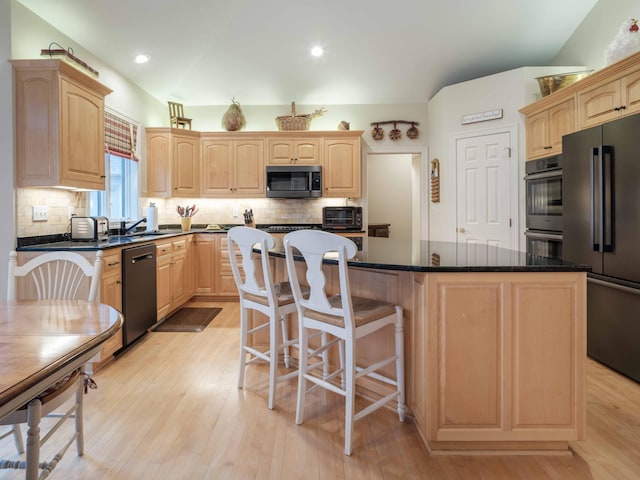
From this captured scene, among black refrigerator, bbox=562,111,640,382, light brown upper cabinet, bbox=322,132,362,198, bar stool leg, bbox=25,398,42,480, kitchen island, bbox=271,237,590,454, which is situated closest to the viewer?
bar stool leg, bbox=25,398,42,480

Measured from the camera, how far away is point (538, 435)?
1.78 meters

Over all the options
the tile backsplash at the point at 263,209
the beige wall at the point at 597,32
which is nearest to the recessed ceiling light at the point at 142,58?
the tile backsplash at the point at 263,209

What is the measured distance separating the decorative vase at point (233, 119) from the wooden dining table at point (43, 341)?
4230 mm

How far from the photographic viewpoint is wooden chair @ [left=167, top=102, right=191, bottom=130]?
5.30 m

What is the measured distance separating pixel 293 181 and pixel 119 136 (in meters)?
2.11

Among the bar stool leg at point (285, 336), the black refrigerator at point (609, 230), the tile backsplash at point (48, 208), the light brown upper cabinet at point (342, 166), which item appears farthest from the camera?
the light brown upper cabinet at point (342, 166)

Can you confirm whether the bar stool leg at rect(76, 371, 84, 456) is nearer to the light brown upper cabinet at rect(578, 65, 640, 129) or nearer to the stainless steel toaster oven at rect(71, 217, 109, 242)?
the stainless steel toaster oven at rect(71, 217, 109, 242)

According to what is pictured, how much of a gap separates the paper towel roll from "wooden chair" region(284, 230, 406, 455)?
329 cm

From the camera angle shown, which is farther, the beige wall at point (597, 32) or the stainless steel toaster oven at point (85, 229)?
the beige wall at point (597, 32)

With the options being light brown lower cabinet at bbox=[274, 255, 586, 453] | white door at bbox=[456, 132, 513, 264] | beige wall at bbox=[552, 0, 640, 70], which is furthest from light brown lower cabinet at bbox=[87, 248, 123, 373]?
beige wall at bbox=[552, 0, 640, 70]

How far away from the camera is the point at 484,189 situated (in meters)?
4.53

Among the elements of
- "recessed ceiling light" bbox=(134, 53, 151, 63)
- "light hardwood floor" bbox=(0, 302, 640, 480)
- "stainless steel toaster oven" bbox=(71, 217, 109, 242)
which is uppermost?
"recessed ceiling light" bbox=(134, 53, 151, 63)

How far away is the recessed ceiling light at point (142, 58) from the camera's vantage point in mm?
4159

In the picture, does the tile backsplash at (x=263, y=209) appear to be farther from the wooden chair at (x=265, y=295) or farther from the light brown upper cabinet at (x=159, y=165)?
the wooden chair at (x=265, y=295)
